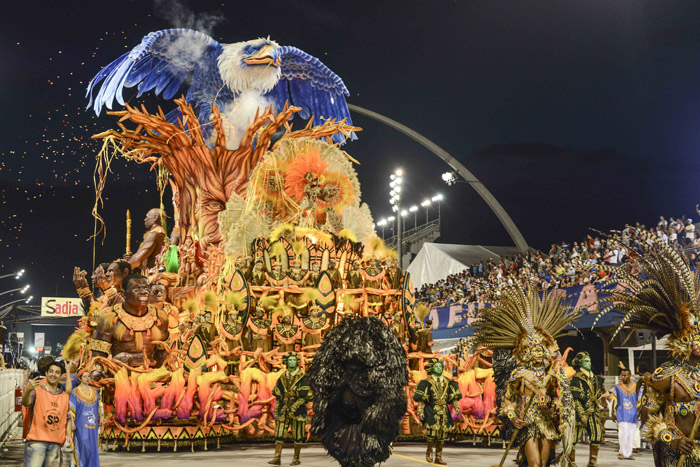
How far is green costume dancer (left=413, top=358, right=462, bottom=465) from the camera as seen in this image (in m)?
11.7

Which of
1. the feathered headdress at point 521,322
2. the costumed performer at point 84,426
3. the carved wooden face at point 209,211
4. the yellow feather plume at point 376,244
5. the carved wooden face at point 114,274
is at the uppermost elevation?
the carved wooden face at point 209,211

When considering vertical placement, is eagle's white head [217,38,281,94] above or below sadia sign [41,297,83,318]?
above

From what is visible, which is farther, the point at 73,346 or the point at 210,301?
the point at 73,346

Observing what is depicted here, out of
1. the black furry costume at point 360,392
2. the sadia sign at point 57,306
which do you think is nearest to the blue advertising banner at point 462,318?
the black furry costume at point 360,392

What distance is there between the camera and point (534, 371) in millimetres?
8531

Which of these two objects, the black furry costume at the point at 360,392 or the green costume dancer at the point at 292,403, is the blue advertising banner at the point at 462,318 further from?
the black furry costume at the point at 360,392

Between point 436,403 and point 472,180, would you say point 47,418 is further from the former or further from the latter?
point 472,180

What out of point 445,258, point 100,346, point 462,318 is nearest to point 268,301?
point 100,346

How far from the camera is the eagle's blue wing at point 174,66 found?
2005 centimetres

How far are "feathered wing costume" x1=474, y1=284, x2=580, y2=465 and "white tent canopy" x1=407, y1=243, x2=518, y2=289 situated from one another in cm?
2463

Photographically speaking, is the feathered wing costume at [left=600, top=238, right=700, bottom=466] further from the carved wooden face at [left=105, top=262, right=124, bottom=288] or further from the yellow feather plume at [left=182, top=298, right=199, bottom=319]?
the carved wooden face at [left=105, top=262, right=124, bottom=288]

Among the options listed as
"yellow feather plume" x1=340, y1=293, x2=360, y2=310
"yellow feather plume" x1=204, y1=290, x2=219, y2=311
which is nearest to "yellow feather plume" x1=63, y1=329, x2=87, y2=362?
"yellow feather plume" x1=204, y1=290, x2=219, y2=311

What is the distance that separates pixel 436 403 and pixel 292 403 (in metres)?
2.47

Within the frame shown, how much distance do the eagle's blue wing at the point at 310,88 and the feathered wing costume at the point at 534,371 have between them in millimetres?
12759
